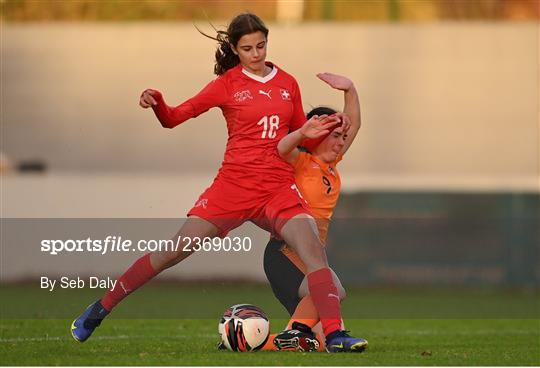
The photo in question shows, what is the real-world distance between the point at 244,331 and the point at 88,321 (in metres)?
1.02

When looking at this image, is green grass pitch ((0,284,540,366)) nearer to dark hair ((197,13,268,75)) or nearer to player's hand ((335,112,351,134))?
player's hand ((335,112,351,134))

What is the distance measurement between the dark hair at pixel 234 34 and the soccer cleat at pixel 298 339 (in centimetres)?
173

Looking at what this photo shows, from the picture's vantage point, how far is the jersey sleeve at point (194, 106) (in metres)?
8.27

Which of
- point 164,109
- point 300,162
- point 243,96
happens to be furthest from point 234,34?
point 300,162

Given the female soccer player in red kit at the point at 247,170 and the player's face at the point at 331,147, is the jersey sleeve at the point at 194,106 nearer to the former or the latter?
the female soccer player in red kit at the point at 247,170

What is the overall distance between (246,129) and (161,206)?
11.0 meters

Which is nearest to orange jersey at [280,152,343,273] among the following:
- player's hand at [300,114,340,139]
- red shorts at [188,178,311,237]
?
red shorts at [188,178,311,237]

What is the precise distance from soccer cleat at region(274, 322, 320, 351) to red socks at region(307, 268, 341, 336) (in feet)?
0.68

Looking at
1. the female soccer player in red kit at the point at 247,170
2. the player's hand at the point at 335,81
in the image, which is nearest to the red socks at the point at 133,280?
the female soccer player in red kit at the point at 247,170

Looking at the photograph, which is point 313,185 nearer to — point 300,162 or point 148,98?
point 300,162

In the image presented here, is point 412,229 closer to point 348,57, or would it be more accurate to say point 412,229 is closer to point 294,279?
point 348,57

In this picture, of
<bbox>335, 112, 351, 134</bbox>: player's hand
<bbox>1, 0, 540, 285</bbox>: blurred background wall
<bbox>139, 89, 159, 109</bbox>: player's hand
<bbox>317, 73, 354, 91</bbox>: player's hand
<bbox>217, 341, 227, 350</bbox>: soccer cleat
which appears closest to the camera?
<bbox>139, 89, 159, 109</bbox>: player's hand

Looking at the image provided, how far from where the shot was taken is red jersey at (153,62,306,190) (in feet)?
27.1

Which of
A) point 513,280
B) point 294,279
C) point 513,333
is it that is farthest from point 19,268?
point 294,279
